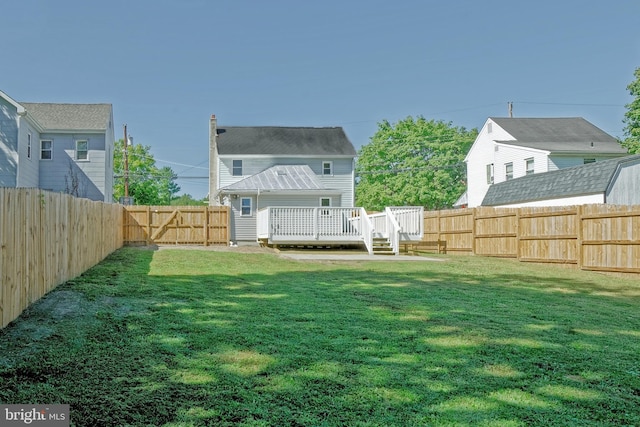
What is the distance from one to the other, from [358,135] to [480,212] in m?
40.0

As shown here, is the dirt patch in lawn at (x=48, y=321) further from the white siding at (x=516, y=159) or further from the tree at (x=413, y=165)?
the tree at (x=413, y=165)

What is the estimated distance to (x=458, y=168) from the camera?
51688mm

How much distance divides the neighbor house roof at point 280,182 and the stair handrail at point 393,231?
22.6 feet

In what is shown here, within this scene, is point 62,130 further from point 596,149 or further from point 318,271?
point 596,149

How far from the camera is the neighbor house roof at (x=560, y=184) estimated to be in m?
17.8

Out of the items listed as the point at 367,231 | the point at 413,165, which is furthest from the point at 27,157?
the point at 413,165

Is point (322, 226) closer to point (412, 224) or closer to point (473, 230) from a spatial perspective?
point (412, 224)

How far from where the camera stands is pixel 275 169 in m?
28.5

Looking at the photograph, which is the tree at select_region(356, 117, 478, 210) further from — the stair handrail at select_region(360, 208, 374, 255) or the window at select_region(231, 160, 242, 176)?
the stair handrail at select_region(360, 208, 374, 255)

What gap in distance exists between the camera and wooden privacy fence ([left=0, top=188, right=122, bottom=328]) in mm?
5184

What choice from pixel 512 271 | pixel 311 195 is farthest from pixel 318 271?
pixel 311 195

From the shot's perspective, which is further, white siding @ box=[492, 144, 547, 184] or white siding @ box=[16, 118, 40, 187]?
white siding @ box=[492, 144, 547, 184]

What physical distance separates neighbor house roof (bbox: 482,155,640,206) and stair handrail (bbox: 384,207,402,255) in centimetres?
680

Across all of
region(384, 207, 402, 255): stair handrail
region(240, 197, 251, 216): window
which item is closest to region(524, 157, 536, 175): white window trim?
region(384, 207, 402, 255): stair handrail
